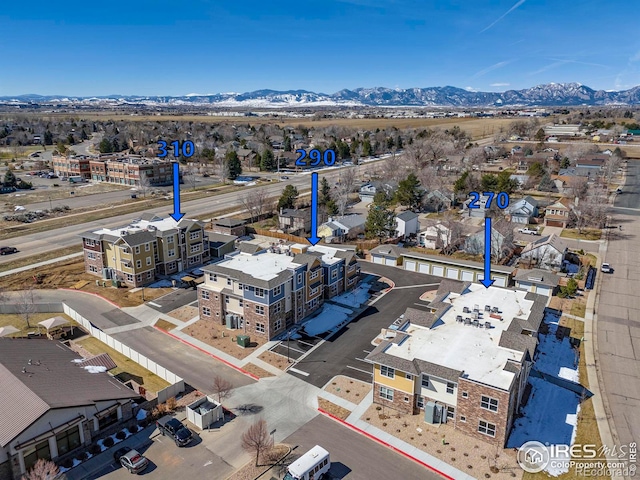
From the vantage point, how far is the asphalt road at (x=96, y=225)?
67.1 metres

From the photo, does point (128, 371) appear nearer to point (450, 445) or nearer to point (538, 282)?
point (450, 445)

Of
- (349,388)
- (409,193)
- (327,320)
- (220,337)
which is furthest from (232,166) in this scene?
(349,388)

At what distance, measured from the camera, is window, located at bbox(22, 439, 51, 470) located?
84.1 feet

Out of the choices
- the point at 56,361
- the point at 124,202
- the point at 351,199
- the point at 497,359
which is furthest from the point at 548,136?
the point at 56,361

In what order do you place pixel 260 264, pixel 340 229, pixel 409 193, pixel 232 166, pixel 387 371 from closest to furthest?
pixel 387 371 → pixel 260 264 → pixel 340 229 → pixel 409 193 → pixel 232 166

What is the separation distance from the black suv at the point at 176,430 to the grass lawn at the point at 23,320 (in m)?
19.7

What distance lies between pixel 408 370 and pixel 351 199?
7157 centimetres

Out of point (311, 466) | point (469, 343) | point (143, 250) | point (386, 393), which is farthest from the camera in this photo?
point (143, 250)

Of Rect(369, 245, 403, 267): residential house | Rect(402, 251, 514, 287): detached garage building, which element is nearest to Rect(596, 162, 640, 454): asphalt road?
Rect(402, 251, 514, 287): detached garage building

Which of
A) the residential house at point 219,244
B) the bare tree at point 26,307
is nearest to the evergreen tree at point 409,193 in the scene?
the residential house at point 219,244

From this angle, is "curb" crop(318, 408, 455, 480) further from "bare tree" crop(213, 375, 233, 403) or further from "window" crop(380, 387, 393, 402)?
"bare tree" crop(213, 375, 233, 403)

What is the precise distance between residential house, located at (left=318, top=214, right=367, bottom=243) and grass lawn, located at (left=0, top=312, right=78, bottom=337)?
37705mm

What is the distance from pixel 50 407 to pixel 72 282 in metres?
32.4

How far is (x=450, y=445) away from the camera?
28.3 m
